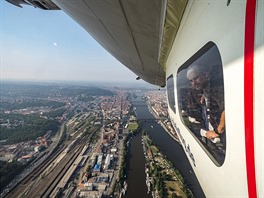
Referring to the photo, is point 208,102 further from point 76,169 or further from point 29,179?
point 29,179

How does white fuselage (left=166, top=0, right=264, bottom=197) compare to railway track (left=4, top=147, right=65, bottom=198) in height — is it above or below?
above

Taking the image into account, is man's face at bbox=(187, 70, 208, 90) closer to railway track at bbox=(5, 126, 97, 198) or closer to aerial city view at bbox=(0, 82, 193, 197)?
aerial city view at bbox=(0, 82, 193, 197)

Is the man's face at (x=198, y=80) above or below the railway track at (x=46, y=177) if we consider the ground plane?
above

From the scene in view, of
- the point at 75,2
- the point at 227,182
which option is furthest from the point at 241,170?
the point at 75,2

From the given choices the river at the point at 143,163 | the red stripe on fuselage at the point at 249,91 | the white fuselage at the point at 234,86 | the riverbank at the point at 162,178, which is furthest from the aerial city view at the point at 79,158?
the red stripe on fuselage at the point at 249,91

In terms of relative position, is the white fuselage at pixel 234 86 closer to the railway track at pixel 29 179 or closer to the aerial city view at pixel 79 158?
the aerial city view at pixel 79 158

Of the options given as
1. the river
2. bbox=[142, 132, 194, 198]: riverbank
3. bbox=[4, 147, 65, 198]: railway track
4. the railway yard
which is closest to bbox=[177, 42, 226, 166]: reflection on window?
bbox=[142, 132, 194, 198]: riverbank

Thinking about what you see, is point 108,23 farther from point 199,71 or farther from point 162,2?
point 199,71
